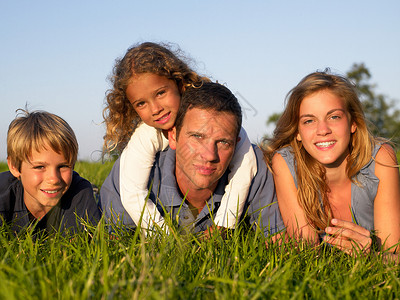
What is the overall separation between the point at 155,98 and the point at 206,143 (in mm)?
811

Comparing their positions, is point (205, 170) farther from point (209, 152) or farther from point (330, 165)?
point (330, 165)

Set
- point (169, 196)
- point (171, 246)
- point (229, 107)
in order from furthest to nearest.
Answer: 1. point (169, 196)
2. point (229, 107)
3. point (171, 246)

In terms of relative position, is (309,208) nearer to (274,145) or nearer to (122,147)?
(274,145)

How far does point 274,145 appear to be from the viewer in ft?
12.4

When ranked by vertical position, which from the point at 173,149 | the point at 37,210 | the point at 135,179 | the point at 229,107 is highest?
the point at 229,107

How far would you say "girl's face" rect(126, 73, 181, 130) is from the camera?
12.0ft

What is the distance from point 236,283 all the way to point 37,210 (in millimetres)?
2627

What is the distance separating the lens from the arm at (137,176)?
3400 millimetres

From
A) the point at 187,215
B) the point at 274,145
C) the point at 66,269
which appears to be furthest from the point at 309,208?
the point at 66,269

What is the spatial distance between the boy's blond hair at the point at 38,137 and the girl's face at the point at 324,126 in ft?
6.67

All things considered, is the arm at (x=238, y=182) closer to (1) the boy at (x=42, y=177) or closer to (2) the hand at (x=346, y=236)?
(2) the hand at (x=346, y=236)

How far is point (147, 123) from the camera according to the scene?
377 centimetres

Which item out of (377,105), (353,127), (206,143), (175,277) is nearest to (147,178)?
(206,143)

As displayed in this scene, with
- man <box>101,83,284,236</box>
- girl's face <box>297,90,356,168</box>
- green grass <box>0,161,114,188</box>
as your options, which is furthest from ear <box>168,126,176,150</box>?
green grass <box>0,161,114,188</box>
